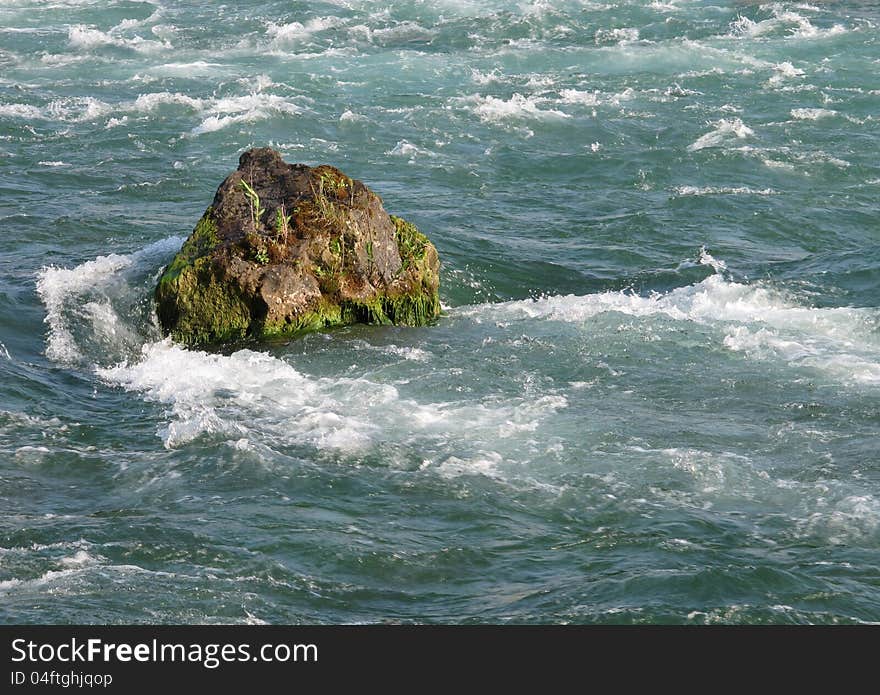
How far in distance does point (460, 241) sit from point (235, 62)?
11829mm

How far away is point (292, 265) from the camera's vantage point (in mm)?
12875

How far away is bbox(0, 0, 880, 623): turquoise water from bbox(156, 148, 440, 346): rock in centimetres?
34

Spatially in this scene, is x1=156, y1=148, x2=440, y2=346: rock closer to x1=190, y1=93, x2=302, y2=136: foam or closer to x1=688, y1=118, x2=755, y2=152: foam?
x1=190, y1=93, x2=302, y2=136: foam

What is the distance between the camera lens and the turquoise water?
8.66 meters

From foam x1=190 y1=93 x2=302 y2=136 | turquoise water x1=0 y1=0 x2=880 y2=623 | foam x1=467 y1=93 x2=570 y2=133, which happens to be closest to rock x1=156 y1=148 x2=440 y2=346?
turquoise water x1=0 y1=0 x2=880 y2=623

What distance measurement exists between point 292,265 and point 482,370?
217 centimetres

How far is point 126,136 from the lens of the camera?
20781mm

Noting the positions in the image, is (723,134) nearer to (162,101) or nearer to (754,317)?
(754,317)

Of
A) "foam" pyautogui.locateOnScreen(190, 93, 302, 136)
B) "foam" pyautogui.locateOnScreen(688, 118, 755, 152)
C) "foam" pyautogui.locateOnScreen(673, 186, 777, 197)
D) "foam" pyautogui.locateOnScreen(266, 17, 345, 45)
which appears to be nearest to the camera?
"foam" pyautogui.locateOnScreen(673, 186, 777, 197)

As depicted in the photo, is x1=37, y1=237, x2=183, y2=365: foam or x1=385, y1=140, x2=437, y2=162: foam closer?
x1=37, y1=237, x2=183, y2=365: foam

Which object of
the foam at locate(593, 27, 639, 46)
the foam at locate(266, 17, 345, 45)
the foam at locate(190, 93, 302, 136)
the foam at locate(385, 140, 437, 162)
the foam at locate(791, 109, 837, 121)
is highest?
the foam at locate(266, 17, 345, 45)

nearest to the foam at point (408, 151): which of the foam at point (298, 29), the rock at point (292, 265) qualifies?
the rock at point (292, 265)

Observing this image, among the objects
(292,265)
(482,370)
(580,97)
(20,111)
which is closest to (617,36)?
(580,97)
